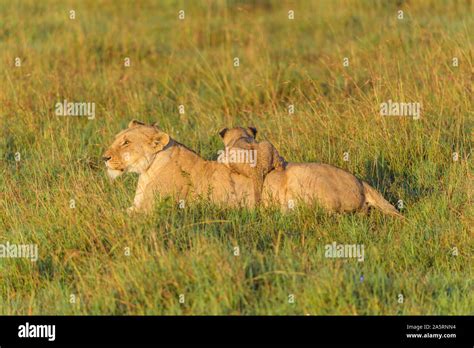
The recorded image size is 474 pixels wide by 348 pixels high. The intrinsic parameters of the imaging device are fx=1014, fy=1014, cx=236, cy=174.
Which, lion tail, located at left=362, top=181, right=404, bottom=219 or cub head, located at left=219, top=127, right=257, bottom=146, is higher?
cub head, located at left=219, top=127, right=257, bottom=146

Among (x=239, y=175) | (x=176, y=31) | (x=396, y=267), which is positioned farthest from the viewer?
(x=176, y=31)

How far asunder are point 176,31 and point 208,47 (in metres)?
0.97

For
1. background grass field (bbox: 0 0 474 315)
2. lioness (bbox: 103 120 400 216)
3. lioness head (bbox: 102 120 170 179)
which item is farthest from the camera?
lioness head (bbox: 102 120 170 179)

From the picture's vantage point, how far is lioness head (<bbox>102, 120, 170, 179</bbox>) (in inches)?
274

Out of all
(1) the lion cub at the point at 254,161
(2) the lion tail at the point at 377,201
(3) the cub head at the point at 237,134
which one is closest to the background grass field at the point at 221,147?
(2) the lion tail at the point at 377,201

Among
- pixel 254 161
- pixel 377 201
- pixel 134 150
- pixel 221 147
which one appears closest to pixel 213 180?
pixel 254 161

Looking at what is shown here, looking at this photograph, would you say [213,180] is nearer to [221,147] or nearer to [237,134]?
[237,134]

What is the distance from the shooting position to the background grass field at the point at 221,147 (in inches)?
213

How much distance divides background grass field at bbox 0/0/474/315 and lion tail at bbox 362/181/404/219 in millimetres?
104

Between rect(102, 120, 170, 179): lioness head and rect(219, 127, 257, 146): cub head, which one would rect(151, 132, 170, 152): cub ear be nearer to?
rect(102, 120, 170, 179): lioness head

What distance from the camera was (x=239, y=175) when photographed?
679cm

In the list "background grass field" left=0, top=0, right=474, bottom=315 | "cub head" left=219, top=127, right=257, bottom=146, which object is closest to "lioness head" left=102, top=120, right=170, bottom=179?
"background grass field" left=0, top=0, right=474, bottom=315

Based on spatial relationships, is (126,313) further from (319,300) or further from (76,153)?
(76,153)
